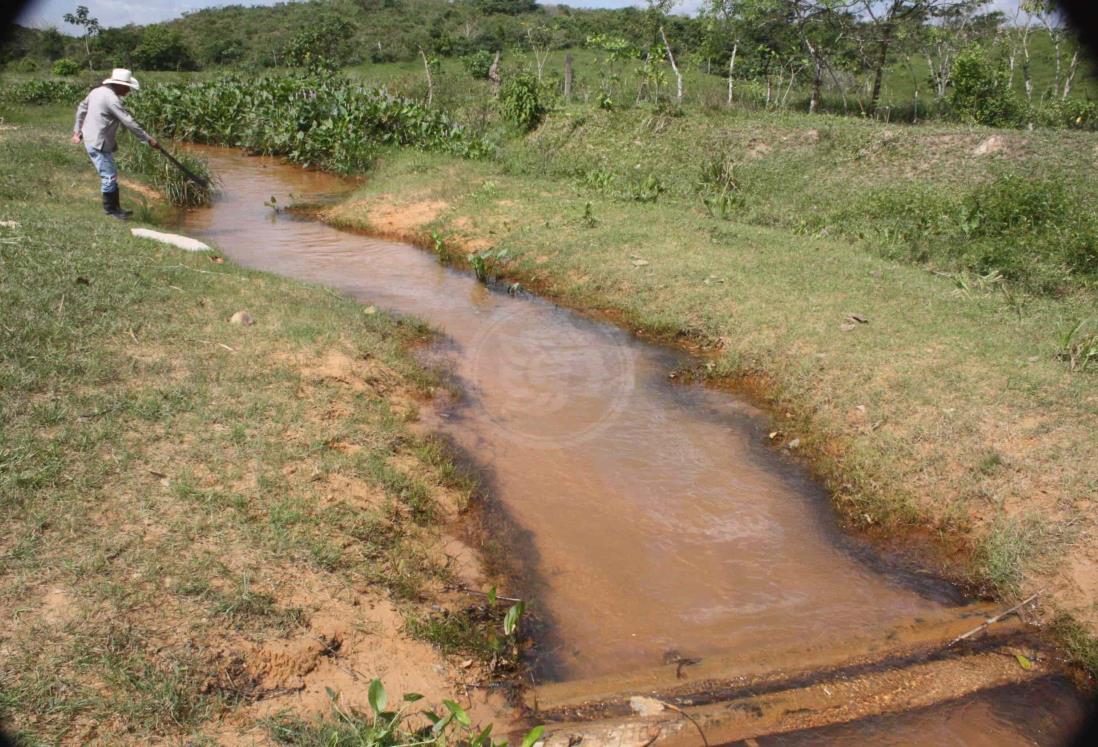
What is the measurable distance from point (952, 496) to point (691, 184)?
25.5 ft

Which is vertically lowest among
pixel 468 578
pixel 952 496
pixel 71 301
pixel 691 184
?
pixel 468 578

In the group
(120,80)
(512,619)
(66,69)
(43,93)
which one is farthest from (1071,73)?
(66,69)

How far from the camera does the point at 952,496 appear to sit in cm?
413

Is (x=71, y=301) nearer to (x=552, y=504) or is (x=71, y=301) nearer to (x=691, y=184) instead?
(x=552, y=504)

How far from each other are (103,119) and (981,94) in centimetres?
1526

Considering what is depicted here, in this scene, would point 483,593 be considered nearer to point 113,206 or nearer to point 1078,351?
point 1078,351

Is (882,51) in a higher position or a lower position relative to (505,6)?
lower

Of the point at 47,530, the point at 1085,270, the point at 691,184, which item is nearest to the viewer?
the point at 47,530

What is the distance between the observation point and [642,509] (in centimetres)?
420

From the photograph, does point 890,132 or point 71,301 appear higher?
point 890,132

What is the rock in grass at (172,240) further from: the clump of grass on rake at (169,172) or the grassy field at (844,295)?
the clump of grass on rake at (169,172)

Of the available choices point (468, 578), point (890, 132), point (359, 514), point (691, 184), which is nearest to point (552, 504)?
point (468, 578)

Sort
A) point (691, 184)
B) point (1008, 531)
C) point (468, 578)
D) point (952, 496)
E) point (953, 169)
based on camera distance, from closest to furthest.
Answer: point (468, 578) → point (1008, 531) → point (952, 496) → point (953, 169) → point (691, 184)

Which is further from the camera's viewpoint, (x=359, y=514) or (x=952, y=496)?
(x=952, y=496)
